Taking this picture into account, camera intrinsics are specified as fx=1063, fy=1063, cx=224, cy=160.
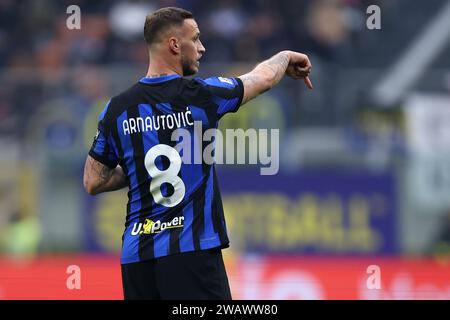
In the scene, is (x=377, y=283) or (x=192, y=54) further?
(x=377, y=283)

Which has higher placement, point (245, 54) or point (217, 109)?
point (245, 54)

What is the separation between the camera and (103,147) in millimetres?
4996

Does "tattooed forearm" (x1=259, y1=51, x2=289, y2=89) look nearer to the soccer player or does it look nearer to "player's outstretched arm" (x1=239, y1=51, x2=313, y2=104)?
"player's outstretched arm" (x1=239, y1=51, x2=313, y2=104)

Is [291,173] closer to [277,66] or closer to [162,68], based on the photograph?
[277,66]

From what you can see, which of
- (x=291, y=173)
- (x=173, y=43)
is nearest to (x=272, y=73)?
(x=173, y=43)

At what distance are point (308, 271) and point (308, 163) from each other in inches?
102

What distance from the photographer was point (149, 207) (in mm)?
4898

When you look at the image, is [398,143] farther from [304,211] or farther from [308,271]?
[308,271]

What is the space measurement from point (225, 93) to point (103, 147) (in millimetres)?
628

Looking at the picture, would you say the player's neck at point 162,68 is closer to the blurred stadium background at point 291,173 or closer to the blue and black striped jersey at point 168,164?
the blue and black striped jersey at point 168,164

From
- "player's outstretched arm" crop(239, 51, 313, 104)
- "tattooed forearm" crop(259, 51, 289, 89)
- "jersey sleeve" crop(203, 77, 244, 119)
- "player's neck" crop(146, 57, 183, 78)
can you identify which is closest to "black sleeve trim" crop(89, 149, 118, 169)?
"player's neck" crop(146, 57, 183, 78)

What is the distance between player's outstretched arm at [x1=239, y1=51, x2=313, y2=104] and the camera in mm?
5066

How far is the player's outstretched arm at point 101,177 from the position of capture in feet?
16.6

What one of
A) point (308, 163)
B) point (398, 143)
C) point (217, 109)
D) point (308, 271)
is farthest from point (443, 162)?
point (217, 109)
